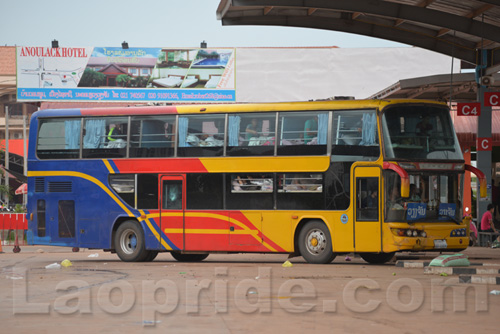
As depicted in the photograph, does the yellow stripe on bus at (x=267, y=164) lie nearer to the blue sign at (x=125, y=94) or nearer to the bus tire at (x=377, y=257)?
the bus tire at (x=377, y=257)

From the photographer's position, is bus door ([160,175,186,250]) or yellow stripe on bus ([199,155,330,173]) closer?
yellow stripe on bus ([199,155,330,173])

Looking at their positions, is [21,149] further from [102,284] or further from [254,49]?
[102,284]

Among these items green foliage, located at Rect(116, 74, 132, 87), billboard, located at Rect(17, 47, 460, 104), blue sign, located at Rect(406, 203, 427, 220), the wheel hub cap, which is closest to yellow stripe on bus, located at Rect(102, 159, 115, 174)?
the wheel hub cap

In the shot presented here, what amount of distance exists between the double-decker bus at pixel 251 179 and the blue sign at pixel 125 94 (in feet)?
132

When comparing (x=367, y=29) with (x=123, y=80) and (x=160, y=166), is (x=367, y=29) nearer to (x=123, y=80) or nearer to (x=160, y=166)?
(x=160, y=166)

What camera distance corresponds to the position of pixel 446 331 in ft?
31.4

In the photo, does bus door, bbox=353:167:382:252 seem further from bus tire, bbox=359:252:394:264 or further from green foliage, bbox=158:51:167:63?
green foliage, bbox=158:51:167:63

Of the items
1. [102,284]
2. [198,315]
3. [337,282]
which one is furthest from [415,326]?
[102,284]

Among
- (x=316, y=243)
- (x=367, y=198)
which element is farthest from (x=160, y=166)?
(x=367, y=198)

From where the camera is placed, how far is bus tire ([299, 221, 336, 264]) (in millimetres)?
20219

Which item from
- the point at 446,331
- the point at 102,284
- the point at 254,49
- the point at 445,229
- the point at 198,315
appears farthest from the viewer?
the point at 254,49

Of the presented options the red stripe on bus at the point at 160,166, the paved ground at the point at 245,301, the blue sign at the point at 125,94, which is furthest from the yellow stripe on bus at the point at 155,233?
the blue sign at the point at 125,94

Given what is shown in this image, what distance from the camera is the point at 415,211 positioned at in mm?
19453

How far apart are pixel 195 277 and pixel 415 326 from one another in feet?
24.3
